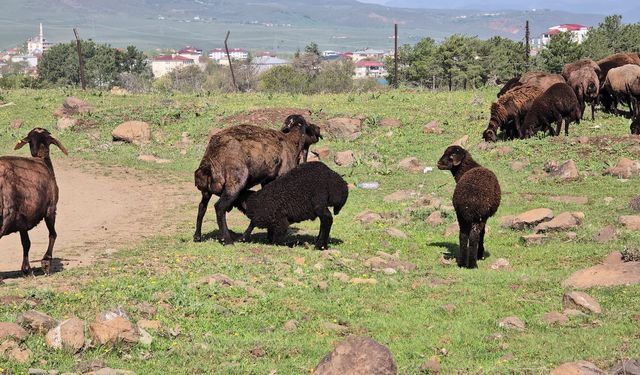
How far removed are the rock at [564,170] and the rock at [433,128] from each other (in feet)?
20.6

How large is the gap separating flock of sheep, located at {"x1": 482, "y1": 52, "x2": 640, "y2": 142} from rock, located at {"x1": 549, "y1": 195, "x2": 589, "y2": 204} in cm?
600

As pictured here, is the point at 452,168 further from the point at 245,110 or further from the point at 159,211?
the point at 245,110

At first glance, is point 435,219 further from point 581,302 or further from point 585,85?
point 585,85

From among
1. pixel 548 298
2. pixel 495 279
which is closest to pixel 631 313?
pixel 548 298

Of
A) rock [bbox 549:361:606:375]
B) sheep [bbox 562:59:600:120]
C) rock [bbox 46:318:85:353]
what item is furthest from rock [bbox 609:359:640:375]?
sheep [bbox 562:59:600:120]

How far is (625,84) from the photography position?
27812 millimetres

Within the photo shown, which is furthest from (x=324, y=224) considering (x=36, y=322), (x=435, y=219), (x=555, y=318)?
(x=36, y=322)

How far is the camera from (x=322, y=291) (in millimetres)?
12227

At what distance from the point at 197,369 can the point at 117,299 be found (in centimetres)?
227

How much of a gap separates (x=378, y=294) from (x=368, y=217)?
6.32m

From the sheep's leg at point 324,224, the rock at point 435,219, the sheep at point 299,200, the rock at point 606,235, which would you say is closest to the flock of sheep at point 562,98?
the rock at point 435,219

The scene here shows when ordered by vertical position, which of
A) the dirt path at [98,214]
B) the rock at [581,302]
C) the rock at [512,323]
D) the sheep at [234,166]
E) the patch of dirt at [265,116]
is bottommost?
the dirt path at [98,214]

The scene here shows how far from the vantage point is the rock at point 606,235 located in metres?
15.2

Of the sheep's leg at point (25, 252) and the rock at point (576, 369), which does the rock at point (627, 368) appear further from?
the sheep's leg at point (25, 252)
